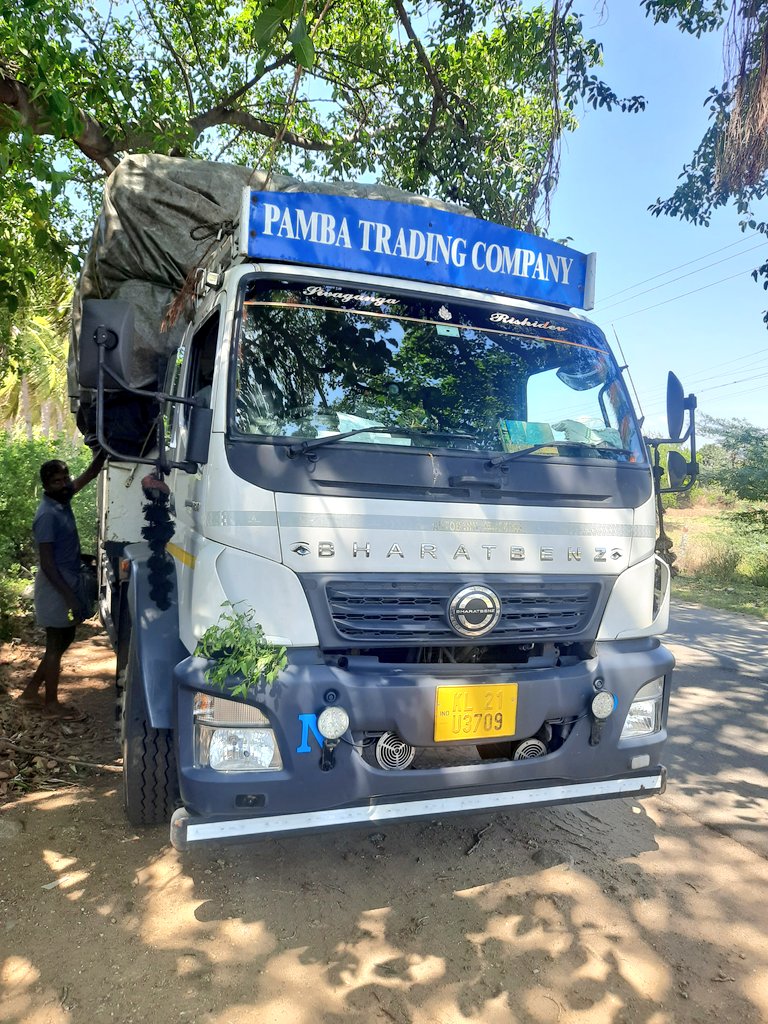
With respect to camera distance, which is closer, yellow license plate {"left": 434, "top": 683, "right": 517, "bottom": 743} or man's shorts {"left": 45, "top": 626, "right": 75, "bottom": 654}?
yellow license plate {"left": 434, "top": 683, "right": 517, "bottom": 743}

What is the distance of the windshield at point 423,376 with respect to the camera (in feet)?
9.72

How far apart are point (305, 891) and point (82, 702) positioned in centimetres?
302

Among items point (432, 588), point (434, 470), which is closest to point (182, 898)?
point (432, 588)

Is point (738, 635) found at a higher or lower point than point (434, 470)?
lower

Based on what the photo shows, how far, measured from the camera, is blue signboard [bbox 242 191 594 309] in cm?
309

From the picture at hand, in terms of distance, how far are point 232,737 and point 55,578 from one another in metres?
2.93

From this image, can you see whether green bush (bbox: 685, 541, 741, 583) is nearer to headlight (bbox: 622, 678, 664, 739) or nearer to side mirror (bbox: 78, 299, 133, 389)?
headlight (bbox: 622, 678, 664, 739)

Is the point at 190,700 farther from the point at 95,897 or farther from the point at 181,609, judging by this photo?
the point at 95,897

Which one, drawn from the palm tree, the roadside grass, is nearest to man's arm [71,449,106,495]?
the palm tree

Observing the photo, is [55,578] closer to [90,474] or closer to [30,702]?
[90,474]

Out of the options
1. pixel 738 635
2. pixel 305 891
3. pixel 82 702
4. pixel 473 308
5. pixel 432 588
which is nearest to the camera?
pixel 432 588

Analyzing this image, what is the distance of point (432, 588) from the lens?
281cm

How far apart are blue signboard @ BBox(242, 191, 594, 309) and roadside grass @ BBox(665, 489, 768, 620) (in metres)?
8.33

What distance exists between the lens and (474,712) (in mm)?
2756
